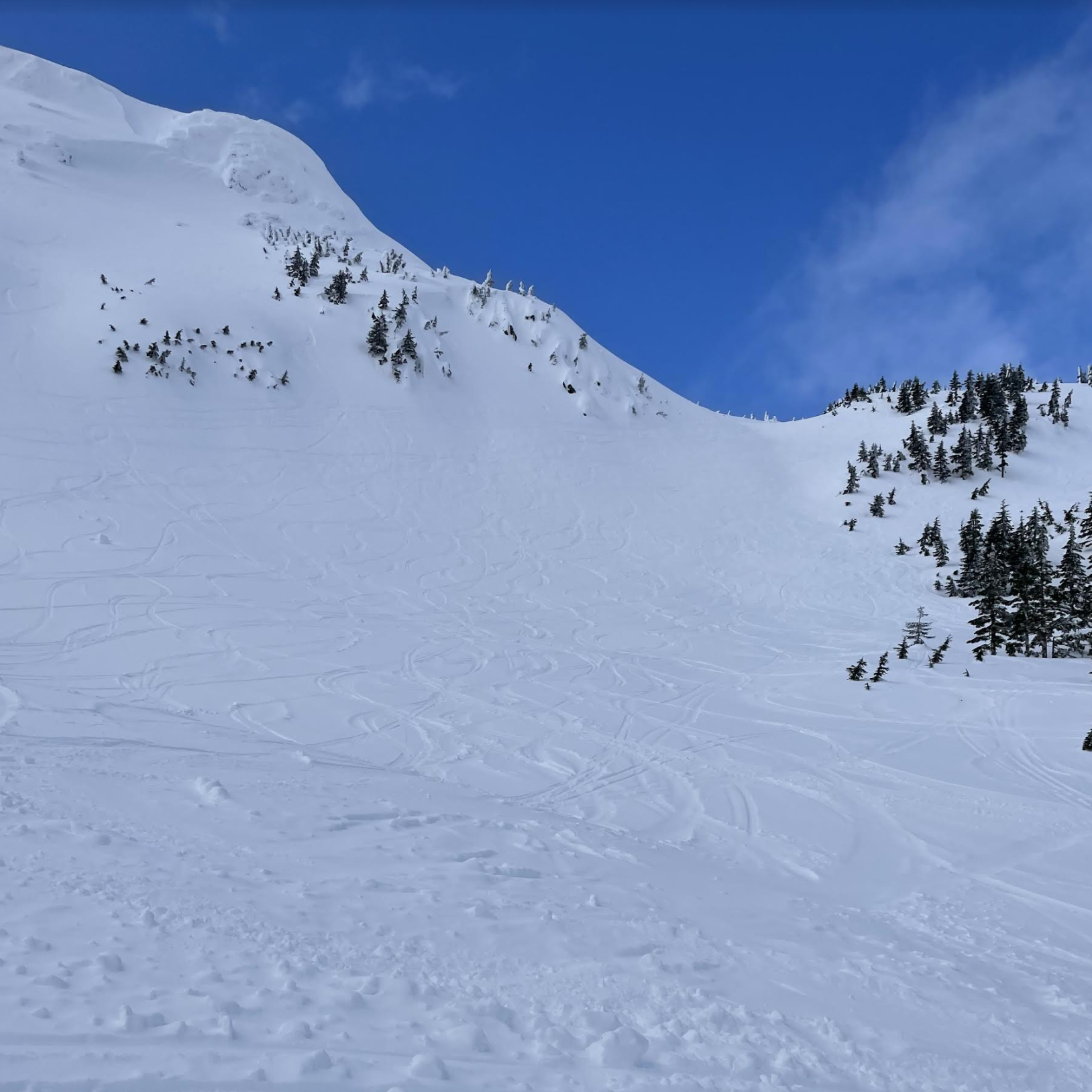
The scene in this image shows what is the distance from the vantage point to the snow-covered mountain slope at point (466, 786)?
424 centimetres

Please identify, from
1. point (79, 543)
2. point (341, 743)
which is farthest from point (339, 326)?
point (341, 743)

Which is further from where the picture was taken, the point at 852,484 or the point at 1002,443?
the point at 1002,443

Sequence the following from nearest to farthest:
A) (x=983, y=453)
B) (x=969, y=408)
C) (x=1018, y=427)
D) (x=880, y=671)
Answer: (x=880, y=671), (x=983, y=453), (x=1018, y=427), (x=969, y=408)

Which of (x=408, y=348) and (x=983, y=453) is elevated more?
(x=983, y=453)

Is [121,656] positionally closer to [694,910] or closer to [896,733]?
[694,910]

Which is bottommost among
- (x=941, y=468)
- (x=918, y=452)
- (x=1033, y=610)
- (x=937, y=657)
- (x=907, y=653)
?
(x=907, y=653)

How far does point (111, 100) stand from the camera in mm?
104000

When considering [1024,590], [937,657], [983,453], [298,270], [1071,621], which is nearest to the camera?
[937,657]

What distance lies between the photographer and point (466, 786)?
10.3 m

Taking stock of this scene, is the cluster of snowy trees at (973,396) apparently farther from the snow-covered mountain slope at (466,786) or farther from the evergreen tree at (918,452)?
the snow-covered mountain slope at (466,786)

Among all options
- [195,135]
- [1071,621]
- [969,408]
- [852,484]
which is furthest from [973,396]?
[195,135]

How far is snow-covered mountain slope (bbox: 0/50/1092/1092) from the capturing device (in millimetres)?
4242

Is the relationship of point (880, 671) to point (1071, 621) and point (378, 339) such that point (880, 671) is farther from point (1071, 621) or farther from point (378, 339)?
point (378, 339)

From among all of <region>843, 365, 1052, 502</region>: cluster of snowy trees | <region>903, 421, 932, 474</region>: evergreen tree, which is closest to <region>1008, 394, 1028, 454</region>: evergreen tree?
<region>843, 365, 1052, 502</region>: cluster of snowy trees
